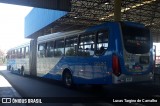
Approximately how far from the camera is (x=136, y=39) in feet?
38.4

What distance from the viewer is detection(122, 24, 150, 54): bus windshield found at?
11.4 m

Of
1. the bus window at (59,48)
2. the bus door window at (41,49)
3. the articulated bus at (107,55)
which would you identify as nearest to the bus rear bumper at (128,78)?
the articulated bus at (107,55)

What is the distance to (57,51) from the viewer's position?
52.7 ft

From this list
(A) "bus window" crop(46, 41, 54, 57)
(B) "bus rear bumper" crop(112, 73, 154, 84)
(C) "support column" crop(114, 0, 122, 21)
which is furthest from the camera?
(C) "support column" crop(114, 0, 122, 21)

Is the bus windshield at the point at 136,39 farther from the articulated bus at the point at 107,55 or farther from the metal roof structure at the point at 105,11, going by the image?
the metal roof structure at the point at 105,11

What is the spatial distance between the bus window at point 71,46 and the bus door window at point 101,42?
6.82ft

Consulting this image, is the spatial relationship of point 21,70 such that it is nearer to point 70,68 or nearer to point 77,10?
point 70,68

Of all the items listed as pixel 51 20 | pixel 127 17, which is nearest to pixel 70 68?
pixel 51 20

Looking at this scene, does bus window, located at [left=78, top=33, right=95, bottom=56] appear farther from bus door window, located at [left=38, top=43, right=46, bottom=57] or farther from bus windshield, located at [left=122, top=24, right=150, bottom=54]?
bus door window, located at [left=38, top=43, right=46, bottom=57]

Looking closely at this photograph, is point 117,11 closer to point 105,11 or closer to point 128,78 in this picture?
point 128,78

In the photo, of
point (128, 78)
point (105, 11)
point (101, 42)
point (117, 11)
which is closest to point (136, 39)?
point (101, 42)

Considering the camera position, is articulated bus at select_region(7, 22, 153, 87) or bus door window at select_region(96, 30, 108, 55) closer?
articulated bus at select_region(7, 22, 153, 87)

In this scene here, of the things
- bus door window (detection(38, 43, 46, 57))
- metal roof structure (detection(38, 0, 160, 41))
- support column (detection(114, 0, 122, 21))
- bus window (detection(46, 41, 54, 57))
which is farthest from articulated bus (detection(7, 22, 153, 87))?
metal roof structure (detection(38, 0, 160, 41))

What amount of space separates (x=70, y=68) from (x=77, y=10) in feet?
80.0
